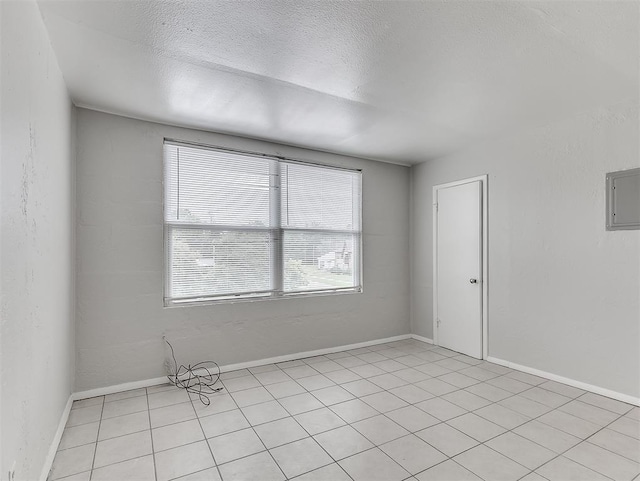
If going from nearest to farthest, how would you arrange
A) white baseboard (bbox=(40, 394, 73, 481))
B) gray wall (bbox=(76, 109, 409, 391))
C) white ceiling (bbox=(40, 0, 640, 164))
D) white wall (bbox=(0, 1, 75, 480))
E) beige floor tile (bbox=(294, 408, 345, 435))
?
1. white wall (bbox=(0, 1, 75, 480))
2. white ceiling (bbox=(40, 0, 640, 164))
3. white baseboard (bbox=(40, 394, 73, 481))
4. beige floor tile (bbox=(294, 408, 345, 435))
5. gray wall (bbox=(76, 109, 409, 391))

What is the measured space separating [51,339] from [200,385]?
1.43 meters

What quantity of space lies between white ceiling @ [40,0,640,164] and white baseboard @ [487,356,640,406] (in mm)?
2450

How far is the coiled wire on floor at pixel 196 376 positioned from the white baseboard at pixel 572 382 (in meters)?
2.98

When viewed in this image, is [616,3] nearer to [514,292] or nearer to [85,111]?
[514,292]

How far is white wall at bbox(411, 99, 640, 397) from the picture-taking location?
292 centimetres

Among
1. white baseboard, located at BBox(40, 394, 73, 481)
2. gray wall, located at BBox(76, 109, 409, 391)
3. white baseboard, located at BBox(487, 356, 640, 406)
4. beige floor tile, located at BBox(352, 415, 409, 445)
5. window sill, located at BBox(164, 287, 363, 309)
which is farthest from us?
window sill, located at BBox(164, 287, 363, 309)

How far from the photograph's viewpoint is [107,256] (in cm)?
309

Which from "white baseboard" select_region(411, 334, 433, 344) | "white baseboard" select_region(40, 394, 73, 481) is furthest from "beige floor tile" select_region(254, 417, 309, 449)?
"white baseboard" select_region(411, 334, 433, 344)

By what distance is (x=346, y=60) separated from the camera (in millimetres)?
2258

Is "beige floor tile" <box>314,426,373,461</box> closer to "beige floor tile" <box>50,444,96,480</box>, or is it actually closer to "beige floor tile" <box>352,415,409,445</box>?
"beige floor tile" <box>352,415,409,445</box>

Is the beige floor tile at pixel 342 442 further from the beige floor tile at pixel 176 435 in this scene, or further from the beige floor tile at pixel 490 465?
the beige floor tile at pixel 176 435

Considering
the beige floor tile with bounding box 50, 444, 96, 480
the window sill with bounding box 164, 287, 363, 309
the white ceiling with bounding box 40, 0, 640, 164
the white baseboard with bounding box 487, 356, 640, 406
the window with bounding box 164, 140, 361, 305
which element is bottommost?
the beige floor tile with bounding box 50, 444, 96, 480

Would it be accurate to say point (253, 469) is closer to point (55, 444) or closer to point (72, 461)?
point (72, 461)

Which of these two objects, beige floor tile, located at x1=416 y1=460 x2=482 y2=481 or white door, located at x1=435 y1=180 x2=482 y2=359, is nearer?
beige floor tile, located at x1=416 y1=460 x2=482 y2=481
